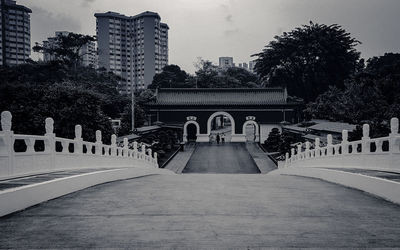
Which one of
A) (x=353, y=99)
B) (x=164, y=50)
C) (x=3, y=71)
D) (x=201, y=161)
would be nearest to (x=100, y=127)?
(x=201, y=161)

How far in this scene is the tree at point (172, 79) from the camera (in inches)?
2820

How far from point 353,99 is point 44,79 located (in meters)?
36.9

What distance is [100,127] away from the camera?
909 inches

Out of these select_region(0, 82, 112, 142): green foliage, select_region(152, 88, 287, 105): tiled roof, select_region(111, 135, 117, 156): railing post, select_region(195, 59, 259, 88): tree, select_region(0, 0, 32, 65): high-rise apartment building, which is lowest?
select_region(111, 135, 117, 156): railing post

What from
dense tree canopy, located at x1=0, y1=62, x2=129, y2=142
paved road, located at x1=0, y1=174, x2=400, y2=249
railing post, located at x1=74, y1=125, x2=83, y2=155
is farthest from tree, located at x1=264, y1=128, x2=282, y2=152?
paved road, located at x1=0, y1=174, x2=400, y2=249

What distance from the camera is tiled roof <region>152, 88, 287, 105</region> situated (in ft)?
158

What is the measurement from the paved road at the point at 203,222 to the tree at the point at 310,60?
160 ft

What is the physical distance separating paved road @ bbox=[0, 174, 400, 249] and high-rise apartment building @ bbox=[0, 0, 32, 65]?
78.9 metres

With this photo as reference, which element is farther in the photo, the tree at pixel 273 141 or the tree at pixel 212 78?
the tree at pixel 212 78

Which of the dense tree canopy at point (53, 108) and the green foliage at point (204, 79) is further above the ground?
the green foliage at point (204, 79)

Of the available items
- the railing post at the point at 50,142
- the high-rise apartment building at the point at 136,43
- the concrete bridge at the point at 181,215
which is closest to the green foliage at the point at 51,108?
the railing post at the point at 50,142

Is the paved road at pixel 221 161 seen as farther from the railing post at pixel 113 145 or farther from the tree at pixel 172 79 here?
the tree at pixel 172 79

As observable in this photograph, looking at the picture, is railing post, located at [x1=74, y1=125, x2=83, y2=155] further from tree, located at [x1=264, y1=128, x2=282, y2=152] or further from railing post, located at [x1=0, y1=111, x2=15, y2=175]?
tree, located at [x1=264, y1=128, x2=282, y2=152]

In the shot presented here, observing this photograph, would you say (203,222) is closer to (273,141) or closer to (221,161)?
(221,161)
